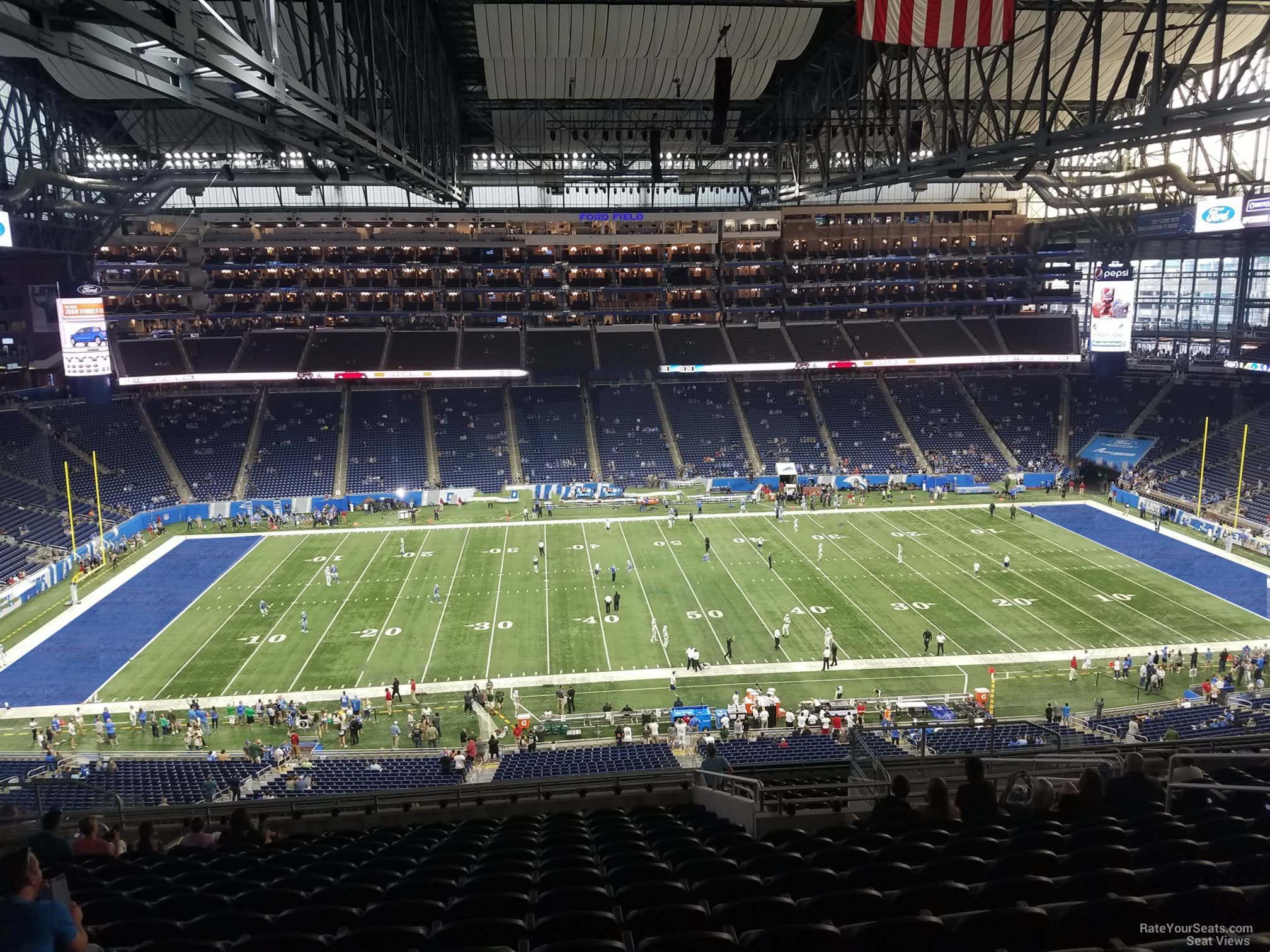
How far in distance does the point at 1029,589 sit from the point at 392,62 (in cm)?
3113

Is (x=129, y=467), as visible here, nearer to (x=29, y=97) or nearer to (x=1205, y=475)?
(x=29, y=97)

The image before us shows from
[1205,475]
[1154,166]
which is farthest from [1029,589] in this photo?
[1154,166]

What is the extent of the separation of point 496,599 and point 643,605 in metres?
6.40

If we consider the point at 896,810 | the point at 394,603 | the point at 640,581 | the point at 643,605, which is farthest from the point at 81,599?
the point at 896,810

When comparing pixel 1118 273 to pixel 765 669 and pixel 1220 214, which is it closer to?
pixel 1220 214

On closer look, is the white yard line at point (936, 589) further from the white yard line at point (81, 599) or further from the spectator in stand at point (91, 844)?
the white yard line at point (81, 599)

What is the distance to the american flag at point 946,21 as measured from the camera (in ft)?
54.4

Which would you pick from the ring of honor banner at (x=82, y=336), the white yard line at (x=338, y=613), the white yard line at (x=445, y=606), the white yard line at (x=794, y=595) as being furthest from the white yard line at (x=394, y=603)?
the ring of honor banner at (x=82, y=336)

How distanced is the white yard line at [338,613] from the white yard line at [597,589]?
868cm

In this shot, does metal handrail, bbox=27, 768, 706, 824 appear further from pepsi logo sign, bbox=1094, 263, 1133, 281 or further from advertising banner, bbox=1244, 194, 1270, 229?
pepsi logo sign, bbox=1094, 263, 1133, 281

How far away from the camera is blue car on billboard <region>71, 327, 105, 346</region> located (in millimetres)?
40875

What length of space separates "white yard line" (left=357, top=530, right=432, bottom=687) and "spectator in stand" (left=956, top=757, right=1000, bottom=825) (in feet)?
78.6

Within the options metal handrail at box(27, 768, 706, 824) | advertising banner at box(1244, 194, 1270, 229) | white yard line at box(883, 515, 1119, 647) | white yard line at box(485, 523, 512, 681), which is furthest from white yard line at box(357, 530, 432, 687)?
advertising banner at box(1244, 194, 1270, 229)

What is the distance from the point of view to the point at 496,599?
35.4 m
